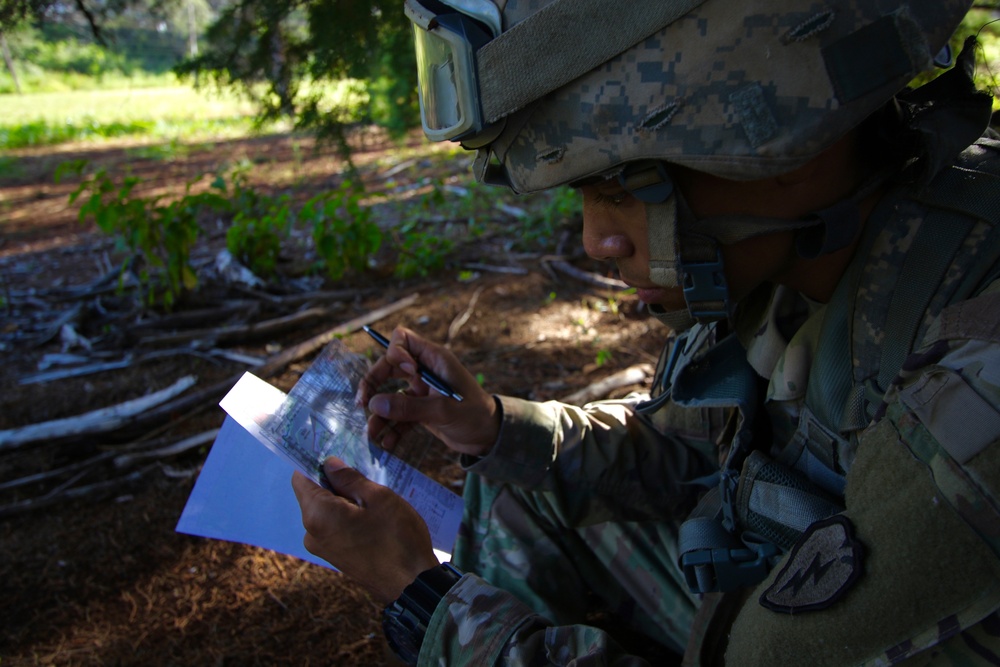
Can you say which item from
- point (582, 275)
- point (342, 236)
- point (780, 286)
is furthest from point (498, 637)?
point (342, 236)

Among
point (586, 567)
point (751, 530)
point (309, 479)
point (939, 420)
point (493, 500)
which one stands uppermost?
point (939, 420)

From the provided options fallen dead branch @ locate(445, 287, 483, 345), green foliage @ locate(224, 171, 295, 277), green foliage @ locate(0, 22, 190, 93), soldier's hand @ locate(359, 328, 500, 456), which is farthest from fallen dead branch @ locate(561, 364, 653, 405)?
green foliage @ locate(0, 22, 190, 93)

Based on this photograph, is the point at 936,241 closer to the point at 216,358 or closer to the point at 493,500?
the point at 493,500

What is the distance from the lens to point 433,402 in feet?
6.09

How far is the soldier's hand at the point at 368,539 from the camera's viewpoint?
1.50m

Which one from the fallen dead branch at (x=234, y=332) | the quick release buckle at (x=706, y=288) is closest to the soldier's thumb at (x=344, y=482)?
the quick release buckle at (x=706, y=288)

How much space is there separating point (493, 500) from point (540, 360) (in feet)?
5.14

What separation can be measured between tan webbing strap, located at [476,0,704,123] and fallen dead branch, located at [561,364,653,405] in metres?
1.95

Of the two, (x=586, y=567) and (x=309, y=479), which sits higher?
(x=309, y=479)

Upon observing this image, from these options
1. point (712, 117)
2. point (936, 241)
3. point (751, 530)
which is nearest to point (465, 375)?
point (751, 530)

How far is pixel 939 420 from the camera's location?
95 centimetres

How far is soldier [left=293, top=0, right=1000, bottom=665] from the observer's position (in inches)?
38.1

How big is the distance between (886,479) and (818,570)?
6.2 inches

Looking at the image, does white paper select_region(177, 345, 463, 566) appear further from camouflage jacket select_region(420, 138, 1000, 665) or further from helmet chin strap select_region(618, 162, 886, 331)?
helmet chin strap select_region(618, 162, 886, 331)
